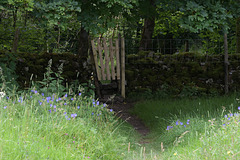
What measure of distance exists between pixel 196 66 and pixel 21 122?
24.6ft

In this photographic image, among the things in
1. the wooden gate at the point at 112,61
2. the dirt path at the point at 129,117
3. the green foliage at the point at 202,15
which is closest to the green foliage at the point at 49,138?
the dirt path at the point at 129,117

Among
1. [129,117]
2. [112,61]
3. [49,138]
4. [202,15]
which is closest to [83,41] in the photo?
[112,61]

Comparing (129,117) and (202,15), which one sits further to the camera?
(202,15)

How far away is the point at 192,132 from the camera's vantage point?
4.60 meters

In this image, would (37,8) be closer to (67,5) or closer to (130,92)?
(67,5)

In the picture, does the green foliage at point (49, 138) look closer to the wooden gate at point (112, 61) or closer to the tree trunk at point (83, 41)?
the wooden gate at point (112, 61)

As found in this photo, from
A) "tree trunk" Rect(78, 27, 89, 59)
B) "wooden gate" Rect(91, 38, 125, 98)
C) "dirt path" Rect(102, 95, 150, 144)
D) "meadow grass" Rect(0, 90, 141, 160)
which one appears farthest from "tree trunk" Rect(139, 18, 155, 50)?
"meadow grass" Rect(0, 90, 141, 160)

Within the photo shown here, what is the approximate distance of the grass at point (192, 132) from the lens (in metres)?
3.30

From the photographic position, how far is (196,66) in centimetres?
996

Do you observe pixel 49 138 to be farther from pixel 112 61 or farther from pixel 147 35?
pixel 147 35

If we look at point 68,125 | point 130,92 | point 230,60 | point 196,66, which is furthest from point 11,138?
point 230,60

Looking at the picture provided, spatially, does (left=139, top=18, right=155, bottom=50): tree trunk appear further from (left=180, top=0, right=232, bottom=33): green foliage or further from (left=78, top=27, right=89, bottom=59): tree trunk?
(left=180, top=0, right=232, bottom=33): green foliage

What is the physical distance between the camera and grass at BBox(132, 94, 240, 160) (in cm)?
330

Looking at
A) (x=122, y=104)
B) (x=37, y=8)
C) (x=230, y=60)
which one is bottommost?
(x=122, y=104)
